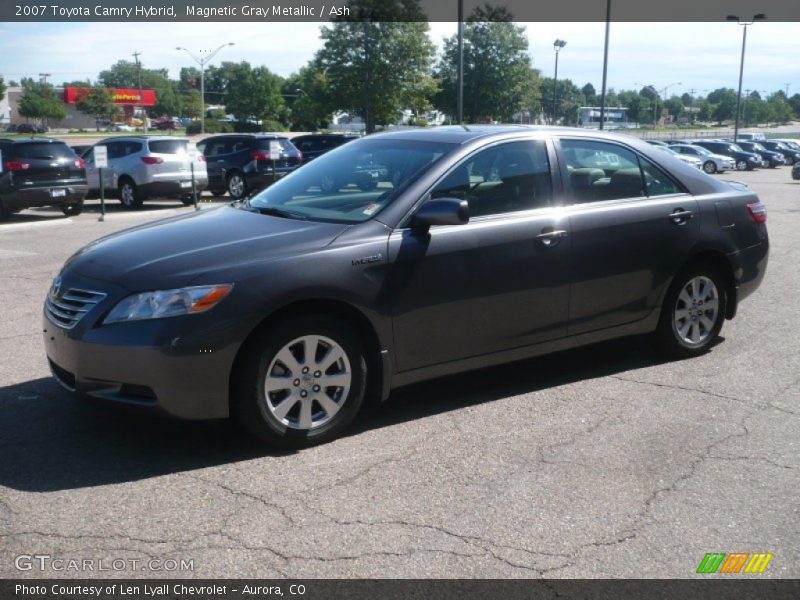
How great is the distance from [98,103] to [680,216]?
105005 millimetres

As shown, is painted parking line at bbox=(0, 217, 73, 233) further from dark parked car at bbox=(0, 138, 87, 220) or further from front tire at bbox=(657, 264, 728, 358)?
front tire at bbox=(657, 264, 728, 358)

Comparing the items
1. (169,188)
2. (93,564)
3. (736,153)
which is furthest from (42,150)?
(736,153)

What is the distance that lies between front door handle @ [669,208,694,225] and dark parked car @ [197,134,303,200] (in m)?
18.0

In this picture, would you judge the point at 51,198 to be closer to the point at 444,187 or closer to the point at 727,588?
the point at 444,187

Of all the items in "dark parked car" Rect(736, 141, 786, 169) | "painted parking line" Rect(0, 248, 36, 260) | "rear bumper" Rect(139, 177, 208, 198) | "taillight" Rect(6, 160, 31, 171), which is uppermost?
"taillight" Rect(6, 160, 31, 171)

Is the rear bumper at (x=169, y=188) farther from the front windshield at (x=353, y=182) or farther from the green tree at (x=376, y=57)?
the green tree at (x=376, y=57)

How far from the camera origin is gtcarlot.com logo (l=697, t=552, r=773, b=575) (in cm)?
356

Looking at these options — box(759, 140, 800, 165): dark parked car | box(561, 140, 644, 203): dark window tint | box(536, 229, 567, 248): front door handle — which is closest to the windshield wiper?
box(536, 229, 567, 248): front door handle

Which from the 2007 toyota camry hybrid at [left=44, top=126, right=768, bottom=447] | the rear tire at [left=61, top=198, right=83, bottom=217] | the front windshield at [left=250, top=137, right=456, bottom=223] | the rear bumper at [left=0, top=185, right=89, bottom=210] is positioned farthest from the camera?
the rear tire at [left=61, top=198, right=83, bottom=217]

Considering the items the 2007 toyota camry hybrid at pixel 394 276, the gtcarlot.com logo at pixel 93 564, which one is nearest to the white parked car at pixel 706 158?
the 2007 toyota camry hybrid at pixel 394 276

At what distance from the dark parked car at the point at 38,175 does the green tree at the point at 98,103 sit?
90.3 meters

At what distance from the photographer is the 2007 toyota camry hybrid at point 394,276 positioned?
4504 mm

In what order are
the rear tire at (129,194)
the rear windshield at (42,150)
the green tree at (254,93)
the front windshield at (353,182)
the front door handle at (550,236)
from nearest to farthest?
the front windshield at (353,182)
the front door handle at (550,236)
the rear windshield at (42,150)
the rear tire at (129,194)
the green tree at (254,93)

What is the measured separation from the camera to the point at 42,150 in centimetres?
1812
